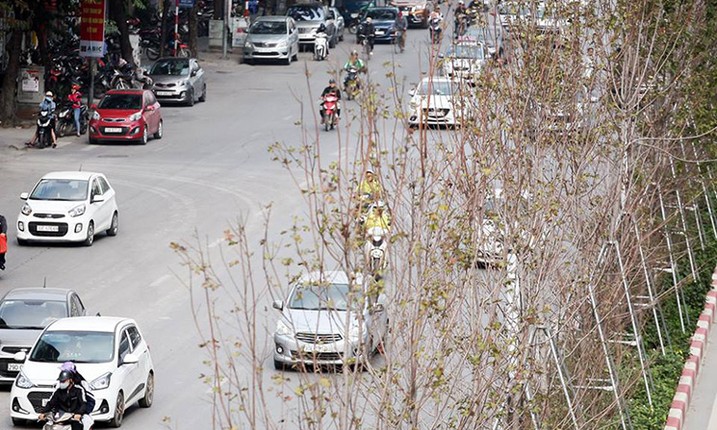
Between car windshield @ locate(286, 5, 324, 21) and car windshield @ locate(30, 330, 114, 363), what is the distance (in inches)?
1880

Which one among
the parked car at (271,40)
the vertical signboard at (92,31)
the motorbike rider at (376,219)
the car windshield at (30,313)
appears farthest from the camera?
the parked car at (271,40)

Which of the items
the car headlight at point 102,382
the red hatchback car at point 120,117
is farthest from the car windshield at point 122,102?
the car headlight at point 102,382

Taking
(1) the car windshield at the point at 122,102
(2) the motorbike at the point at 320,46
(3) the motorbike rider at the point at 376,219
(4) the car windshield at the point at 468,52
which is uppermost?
(4) the car windshield at the point at 468,52

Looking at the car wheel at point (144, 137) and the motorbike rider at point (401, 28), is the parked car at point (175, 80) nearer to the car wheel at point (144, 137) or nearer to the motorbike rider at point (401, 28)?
the car wheel at point (144, 137)

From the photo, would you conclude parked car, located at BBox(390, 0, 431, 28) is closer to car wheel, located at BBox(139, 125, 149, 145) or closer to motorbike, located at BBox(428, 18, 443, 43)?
car wheel, located at BBox(139, 125, 149, 145)

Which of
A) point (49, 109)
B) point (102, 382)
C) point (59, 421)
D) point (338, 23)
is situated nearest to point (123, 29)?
point (49, 109)

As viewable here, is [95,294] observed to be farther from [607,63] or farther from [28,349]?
[607,63]

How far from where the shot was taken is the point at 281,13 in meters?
78.2

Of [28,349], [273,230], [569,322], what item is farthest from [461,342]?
[273,230]

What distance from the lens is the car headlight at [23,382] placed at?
837 inches

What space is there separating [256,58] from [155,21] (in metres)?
6.21

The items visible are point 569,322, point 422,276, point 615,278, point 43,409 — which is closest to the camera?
point 422,276

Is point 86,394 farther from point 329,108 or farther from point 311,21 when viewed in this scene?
point 311,21

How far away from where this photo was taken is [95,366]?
2169 centimetres
